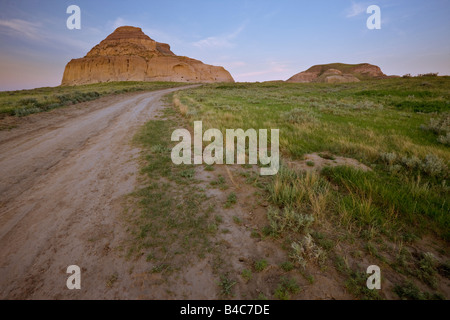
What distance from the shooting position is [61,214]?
147 inches

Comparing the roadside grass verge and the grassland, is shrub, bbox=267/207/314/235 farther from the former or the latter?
the roadside grass verge

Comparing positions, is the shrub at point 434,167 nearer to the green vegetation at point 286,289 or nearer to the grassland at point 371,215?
the grassland at point 371,215

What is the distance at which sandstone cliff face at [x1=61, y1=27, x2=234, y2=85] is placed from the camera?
9916 cm

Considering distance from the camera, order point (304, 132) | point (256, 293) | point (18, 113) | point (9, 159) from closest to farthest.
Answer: point (256, 293) → point (9, 159) → point (304, 132) → point (18, 113)

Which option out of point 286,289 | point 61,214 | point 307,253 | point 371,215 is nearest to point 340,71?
point 371,215

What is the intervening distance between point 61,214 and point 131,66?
118 m

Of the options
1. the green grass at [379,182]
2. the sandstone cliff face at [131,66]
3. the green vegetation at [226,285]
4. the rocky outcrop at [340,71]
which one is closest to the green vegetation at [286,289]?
the green vegetation at [226,285]

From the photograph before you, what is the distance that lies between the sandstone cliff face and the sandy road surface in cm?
10526

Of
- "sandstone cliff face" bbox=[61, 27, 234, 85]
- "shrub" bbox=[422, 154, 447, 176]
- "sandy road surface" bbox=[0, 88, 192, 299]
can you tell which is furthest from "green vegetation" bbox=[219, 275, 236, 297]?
"sandstone cliff face" bbox=[61, 27, 234, 85]

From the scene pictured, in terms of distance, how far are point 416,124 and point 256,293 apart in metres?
12.0

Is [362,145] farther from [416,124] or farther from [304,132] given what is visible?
[416,124]

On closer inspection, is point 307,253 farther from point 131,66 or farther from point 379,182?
point 131,66

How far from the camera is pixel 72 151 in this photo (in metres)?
6.92

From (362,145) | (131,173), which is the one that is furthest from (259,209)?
(362,145)
